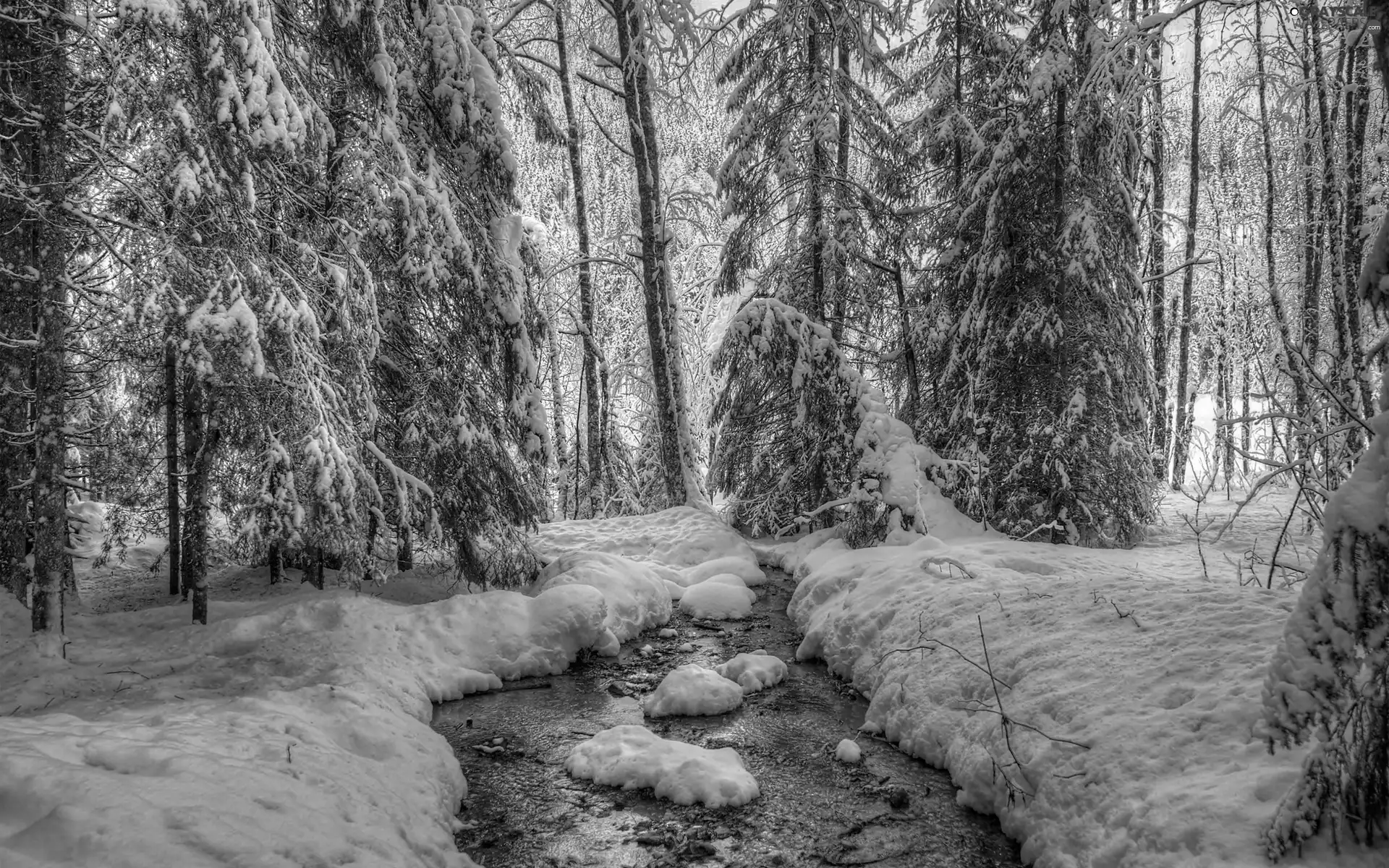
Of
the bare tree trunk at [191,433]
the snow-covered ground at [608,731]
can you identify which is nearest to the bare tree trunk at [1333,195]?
the snow-covered ground at [608,731]

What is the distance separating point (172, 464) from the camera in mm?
6773

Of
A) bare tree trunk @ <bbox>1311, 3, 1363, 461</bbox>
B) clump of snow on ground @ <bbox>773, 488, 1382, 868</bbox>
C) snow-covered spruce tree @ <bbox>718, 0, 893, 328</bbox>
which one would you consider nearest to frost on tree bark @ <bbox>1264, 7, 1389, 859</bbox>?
clump of snow on ground @ <bbox>773, 488, 1382, 868</bbox>

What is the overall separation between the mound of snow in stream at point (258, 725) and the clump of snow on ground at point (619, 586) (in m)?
0.42

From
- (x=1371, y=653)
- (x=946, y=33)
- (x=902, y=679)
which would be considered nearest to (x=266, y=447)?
(x=902, y=679)

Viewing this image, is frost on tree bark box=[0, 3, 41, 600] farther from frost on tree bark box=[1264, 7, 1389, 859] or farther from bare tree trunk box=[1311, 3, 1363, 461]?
bare tree trunk box=[1311, 3, 1363, 461]

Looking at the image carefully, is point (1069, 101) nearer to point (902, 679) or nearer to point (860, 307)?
point (860, 307)

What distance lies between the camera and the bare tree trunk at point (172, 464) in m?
6.30

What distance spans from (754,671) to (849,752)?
4.93 feet

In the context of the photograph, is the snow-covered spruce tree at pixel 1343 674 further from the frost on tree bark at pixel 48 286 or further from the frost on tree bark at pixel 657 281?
the frost on tree bark at pixel 657 281

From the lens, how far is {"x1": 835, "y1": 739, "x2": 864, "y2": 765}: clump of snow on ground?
4.82 meters

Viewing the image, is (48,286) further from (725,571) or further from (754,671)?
(725,571)

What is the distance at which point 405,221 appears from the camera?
636cm

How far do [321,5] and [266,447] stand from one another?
4.00 metres

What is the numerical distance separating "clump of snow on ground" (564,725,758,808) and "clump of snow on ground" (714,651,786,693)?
1.23 metres
